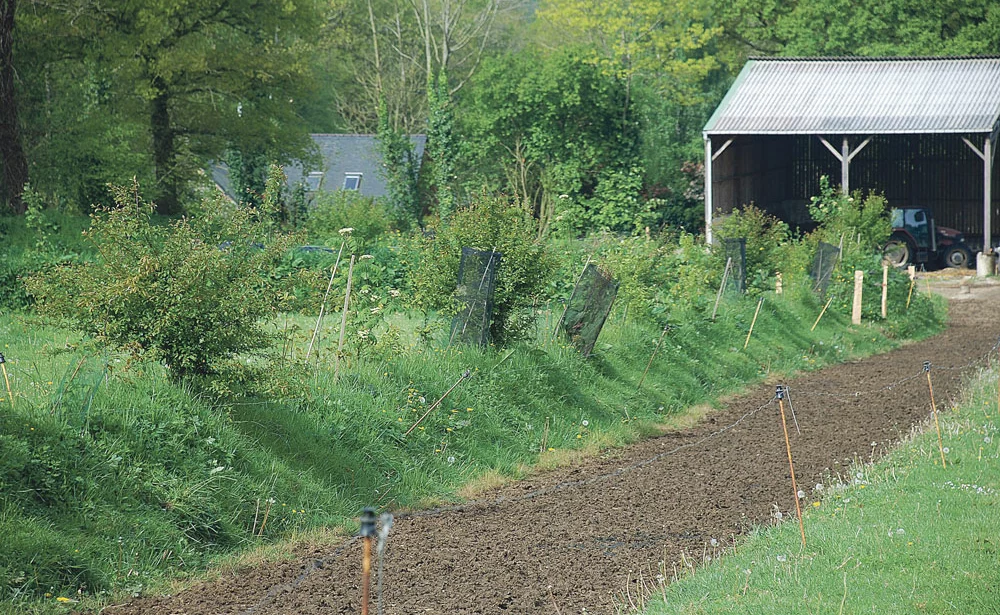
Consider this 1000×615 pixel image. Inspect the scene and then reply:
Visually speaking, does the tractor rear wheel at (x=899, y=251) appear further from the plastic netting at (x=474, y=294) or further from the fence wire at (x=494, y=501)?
the plastic netting at (x=474, y=294)

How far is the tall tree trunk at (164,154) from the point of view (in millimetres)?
28828

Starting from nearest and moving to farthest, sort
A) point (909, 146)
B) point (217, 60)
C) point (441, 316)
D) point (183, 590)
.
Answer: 1. point (183, 590)
2. point (441, 316)
3. point (217, 60)
4. point (909, 146)

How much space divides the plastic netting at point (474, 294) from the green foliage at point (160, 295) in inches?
130

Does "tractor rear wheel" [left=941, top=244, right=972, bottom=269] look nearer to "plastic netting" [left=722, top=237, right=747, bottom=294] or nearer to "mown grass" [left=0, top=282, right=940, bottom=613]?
"plastic netting" [left=722, top=237, right=747, bottom=294]

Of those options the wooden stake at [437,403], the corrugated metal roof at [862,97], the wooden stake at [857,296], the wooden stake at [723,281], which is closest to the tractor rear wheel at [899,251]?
the corrugated metal roof at [862,97]

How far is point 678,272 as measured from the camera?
59.2ft

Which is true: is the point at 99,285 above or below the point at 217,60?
below

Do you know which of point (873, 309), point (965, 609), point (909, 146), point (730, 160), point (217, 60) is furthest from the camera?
point (909, 146)

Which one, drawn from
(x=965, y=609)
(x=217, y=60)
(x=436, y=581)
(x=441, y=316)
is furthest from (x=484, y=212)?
(x=217, y=60)

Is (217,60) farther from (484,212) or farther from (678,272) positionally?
(484,212)

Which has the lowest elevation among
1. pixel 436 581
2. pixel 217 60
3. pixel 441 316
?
pixel 436 581

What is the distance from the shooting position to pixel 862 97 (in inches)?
1335

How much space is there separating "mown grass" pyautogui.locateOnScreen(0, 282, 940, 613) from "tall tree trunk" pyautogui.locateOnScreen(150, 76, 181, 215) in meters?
16.0

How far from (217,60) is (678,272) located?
15.0 m
